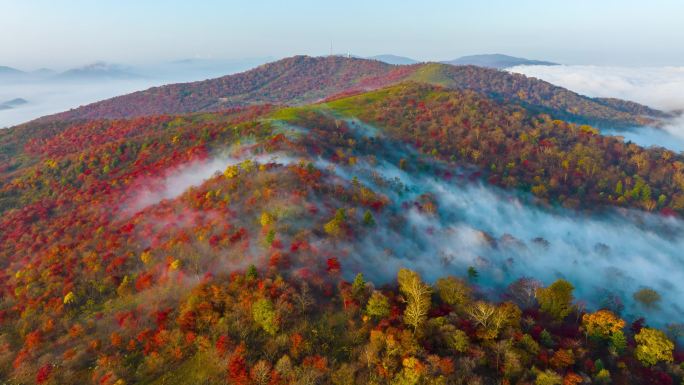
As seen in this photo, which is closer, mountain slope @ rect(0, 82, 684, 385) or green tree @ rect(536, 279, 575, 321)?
mountain slope @ rect(0, 82, 684, 385)

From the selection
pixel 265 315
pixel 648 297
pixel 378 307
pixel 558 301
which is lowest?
pixel 648 297

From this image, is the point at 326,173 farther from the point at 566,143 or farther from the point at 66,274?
the point at 566,143

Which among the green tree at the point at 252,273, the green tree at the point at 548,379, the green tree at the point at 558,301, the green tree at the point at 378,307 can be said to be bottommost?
the green tree at the point at 558,301

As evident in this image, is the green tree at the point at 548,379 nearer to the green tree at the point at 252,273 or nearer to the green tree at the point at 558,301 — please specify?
the green tree at the point at 558,301

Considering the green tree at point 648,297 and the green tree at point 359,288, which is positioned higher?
the green tree at point 359,288

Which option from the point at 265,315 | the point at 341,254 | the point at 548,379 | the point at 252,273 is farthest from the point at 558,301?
the point at 252,273

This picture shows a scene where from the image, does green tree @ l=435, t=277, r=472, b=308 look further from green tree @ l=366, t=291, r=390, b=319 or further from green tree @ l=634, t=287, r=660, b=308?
green tree @ l=634, t=287, r=660, b=308

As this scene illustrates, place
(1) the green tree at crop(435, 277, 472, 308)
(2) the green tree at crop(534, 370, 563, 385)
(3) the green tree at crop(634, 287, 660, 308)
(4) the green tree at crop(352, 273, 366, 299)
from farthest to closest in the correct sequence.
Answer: (3) the green tree at crop(634, 287, 660, 308), (1) the green tree at crop(435, 277, 472, 308), (4) the green tree at crop(352, 273, 366, 299), (2) the green tree at crop(534, 370, 563, 385)

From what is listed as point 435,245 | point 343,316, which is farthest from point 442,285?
point 435,245

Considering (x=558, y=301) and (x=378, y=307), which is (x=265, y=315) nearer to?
(x=378, y=307)

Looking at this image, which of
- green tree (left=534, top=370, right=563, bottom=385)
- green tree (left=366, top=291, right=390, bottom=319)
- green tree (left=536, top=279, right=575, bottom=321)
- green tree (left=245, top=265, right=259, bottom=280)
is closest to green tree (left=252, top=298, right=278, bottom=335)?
green tree (left=245, top=265, right=259, bottom=280)

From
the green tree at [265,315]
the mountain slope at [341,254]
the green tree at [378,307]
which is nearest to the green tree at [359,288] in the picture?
the mountain slope at [341,254]
